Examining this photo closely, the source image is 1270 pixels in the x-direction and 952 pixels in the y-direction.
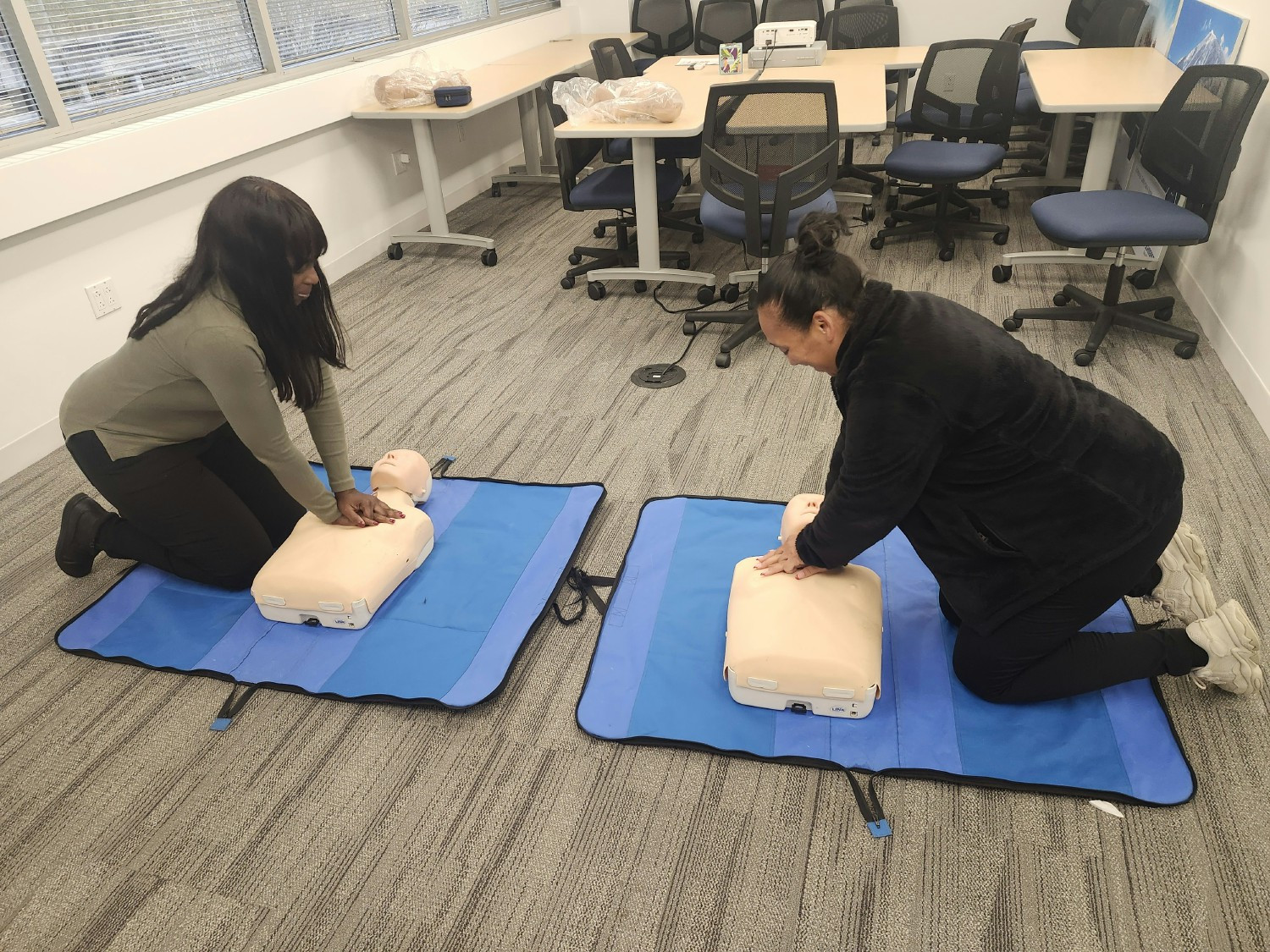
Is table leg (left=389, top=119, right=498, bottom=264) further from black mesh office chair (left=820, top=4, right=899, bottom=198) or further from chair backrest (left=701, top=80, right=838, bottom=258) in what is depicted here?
black mesh office chair (left=820, top=4, right=899, bottom=198)

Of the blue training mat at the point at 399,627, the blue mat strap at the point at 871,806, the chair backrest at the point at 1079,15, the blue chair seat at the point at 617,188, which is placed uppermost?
the chair backrest at the point at 1079,15

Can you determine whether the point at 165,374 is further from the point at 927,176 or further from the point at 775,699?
the point at 927,176

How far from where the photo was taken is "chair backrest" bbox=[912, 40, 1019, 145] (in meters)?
3.81

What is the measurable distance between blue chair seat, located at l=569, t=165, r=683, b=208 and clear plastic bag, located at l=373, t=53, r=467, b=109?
1004 millimetres

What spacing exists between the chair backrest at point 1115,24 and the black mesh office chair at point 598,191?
2777mm

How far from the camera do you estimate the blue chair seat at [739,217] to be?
311 centimetres

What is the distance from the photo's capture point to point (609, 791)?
1.66m

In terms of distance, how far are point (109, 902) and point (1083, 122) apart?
6.05 meters

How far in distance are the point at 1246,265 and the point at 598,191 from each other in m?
2.48

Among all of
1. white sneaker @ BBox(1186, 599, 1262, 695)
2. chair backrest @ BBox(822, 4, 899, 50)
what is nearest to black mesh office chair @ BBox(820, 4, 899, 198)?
chair backrest @ BBox(822, 4, 899, 50)

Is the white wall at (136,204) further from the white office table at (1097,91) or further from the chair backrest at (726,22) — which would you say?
the white office table at (1097,91)

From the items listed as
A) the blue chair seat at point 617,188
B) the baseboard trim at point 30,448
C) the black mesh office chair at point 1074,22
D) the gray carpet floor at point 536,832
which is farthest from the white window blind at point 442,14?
the gray carpet floor at point 536,832

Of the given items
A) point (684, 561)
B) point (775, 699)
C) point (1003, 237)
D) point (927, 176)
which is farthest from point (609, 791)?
point (1003, 237)

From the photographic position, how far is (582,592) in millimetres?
2156
